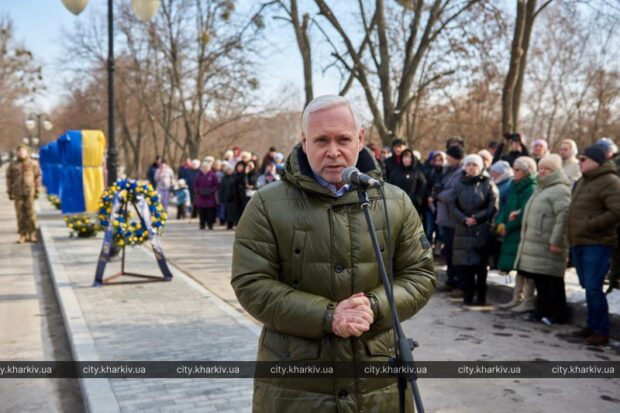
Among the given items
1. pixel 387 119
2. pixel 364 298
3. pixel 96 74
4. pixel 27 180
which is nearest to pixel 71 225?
pixel 27 180

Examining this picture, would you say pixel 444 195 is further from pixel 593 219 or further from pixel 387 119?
pixel 387 119

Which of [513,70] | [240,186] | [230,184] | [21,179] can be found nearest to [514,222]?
[513,70]

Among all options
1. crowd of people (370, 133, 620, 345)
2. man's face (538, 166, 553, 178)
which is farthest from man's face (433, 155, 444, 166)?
man's face (538, 166, 553, 178)

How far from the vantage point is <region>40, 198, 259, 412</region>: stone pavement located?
4.82 metres

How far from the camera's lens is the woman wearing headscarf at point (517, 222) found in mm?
8248

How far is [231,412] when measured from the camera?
179 inches

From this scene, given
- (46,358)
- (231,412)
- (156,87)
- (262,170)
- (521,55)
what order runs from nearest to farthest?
(231,412) < (46,358) < (521,55) < (262,170) < (156,87)

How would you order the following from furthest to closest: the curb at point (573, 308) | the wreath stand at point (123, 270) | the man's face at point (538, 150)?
the man's face at point (538, 150), the wreath stand at point (123, 270), the curb at point (573, 308)

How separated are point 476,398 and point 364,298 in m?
3.22

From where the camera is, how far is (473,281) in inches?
Answer: 338

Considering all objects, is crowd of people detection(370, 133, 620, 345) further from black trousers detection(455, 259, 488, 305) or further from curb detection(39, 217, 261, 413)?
curb detection(39, 217, 261, 413)

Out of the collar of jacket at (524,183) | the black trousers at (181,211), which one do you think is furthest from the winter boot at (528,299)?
the black trousers at (181,211)

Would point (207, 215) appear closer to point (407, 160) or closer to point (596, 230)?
A: point (407, 160)

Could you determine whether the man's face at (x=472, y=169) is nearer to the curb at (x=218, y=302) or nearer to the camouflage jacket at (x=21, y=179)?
the curb at (x=218, y=302)
